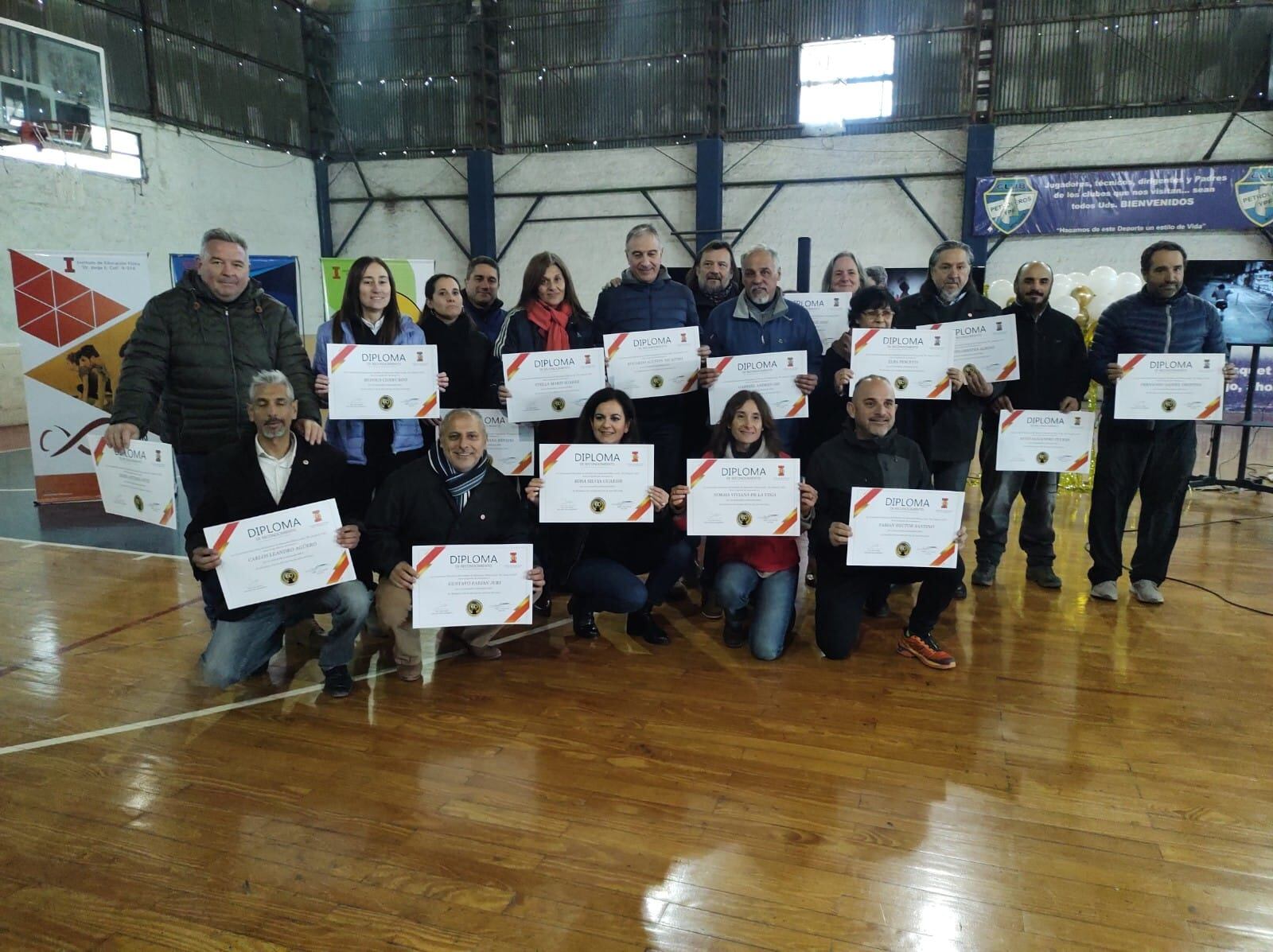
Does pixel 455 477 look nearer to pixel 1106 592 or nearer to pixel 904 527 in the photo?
pixel 904 527

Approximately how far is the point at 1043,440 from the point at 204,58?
13.1 metres

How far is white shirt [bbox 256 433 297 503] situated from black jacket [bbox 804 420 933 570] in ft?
6.64

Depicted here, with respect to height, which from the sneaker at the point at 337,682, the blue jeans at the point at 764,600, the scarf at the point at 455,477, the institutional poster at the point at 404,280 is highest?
the institutional poster at the point at 404,280

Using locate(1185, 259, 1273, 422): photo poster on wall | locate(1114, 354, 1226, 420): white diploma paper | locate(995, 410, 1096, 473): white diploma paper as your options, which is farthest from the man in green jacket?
locate(1185, 259, 1273, 422): photo poster on wall

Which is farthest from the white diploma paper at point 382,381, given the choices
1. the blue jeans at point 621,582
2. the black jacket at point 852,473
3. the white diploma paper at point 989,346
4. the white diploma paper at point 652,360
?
the white diploma paper at point 989,346

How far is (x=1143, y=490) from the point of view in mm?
3850

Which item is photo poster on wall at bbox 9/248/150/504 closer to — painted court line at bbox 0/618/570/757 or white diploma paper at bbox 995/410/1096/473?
painted court line at bbox 0/618/570/757

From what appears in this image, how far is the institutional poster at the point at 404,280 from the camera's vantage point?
8.82 m

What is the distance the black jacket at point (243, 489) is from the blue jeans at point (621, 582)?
1057 mm

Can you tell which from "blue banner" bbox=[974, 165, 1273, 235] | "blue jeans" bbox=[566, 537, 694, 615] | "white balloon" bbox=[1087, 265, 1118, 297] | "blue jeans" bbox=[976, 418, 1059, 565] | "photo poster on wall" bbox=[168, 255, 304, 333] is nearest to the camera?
"blue jeans" bbox=[566, 537, 694, 615]

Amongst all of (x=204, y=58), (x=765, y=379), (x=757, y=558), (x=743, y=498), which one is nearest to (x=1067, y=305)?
(x=765, y=379)

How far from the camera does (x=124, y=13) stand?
10.7 m

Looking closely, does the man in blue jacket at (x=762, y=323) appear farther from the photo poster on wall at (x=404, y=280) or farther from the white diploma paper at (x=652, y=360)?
the photo poster on wall at (x=404, y=280)

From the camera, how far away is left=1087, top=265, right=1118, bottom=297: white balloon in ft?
24.3
